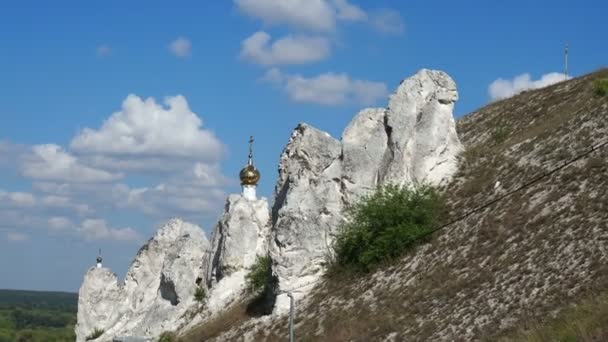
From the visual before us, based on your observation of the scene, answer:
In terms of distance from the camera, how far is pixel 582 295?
62.5 ft

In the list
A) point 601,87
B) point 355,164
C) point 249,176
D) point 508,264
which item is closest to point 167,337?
point 249,176

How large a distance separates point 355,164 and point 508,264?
10.4 meters

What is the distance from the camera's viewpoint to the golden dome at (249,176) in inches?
1642

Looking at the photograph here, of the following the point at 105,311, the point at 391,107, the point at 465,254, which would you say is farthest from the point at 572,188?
the point at 105,311

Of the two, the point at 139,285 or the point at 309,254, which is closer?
the point at 309,254

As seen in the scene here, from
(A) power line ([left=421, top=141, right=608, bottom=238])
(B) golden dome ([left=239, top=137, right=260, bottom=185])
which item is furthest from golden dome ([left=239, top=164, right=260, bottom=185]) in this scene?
(A) power line ([left=421, top=141, right=608, bottom=238])

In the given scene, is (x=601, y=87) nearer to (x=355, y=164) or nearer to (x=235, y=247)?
(x=355, y=164)

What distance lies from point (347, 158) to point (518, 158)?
21.0ft

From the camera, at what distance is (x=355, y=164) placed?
3219cm

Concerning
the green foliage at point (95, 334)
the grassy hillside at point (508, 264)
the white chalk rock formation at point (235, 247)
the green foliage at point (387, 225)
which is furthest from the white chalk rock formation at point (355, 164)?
the green foliage at point (95, 334)

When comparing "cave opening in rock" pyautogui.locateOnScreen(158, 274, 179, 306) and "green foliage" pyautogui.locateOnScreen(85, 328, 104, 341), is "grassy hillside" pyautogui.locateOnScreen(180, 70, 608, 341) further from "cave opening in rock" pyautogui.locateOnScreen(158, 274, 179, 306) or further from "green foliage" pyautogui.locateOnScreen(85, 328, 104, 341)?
"green foliage" pyautogui.locateOnScreen(85, 328, 104, 341)

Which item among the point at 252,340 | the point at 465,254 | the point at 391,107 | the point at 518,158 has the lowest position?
the point at 252,340

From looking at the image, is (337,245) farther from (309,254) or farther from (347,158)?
(347,158)

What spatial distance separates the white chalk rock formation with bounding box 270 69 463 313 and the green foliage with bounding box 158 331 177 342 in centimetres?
782
